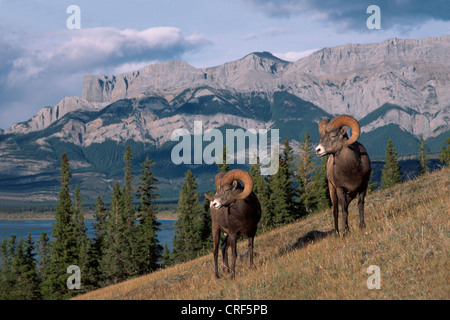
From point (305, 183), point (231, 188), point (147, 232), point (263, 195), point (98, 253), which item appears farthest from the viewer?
point (305, 183)

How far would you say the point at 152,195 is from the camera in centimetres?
6775

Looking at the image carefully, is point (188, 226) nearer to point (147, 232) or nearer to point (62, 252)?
point (147, 232)

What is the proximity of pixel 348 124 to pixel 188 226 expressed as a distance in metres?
57.2

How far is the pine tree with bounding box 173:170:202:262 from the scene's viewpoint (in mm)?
66375

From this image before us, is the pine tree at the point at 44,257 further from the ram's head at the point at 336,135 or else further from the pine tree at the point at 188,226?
the ram's head at the point at 336,135

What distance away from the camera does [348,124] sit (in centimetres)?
1280

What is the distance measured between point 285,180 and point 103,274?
3052 centimetres

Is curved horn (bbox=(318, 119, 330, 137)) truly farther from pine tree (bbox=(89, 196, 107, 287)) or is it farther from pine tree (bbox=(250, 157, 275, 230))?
pine tree (bbox=(89, 196, 107, 287))

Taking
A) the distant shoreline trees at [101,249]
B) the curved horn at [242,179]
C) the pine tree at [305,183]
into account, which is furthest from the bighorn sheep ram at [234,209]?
the pine tree at [305,183]

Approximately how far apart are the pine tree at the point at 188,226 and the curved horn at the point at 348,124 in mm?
54312

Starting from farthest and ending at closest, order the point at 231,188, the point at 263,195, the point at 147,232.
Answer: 1. the point at 147,232
2. the point at 263,195
3. the point at 231,188

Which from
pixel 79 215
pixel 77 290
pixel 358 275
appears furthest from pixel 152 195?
pixel 358 275

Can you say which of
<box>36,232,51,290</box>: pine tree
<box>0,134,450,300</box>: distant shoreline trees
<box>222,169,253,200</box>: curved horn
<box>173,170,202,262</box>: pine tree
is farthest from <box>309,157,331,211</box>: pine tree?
<box>222,169,253,200</box>: curved horn

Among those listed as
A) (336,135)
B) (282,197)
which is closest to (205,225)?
(282,197)
